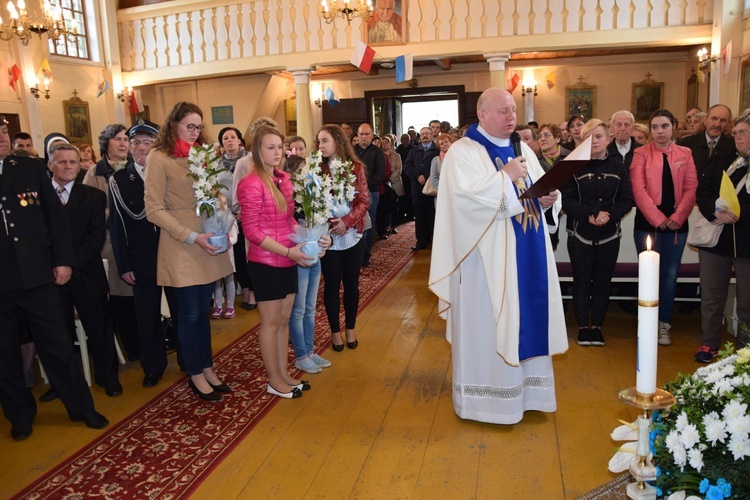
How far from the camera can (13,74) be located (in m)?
10.7

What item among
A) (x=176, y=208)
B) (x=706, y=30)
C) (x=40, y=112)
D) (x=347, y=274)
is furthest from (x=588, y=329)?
(x=40, y=112)

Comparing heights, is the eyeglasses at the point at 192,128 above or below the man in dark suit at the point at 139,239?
above

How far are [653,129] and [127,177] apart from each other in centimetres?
376

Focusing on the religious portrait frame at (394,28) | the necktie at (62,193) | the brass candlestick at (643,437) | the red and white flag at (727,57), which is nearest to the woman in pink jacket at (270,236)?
the necktie at (62,193)

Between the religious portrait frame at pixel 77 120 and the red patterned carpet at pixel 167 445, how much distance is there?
10.4 m

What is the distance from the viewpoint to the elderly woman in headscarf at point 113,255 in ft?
13.6

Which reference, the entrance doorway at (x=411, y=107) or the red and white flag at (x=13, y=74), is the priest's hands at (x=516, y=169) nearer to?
the red and white flag at (x=13, y=74)

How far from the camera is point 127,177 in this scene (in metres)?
3.82

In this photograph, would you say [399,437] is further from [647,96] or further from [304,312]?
[647,96]

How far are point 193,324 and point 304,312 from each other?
0.78 metres

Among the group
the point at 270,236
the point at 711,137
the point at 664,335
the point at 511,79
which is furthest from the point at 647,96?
the point at 270,236

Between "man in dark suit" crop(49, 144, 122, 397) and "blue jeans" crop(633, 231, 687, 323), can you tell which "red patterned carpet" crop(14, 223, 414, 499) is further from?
"blue jeans" crop(633, 231, 687, 323)

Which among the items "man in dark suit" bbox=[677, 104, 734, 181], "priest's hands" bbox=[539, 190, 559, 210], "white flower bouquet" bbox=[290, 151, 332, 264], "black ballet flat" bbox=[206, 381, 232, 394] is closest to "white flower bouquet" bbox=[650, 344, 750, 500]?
"priest's hands" bbox=[539, 190, 559, 210]

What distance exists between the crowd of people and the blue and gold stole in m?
0.01
